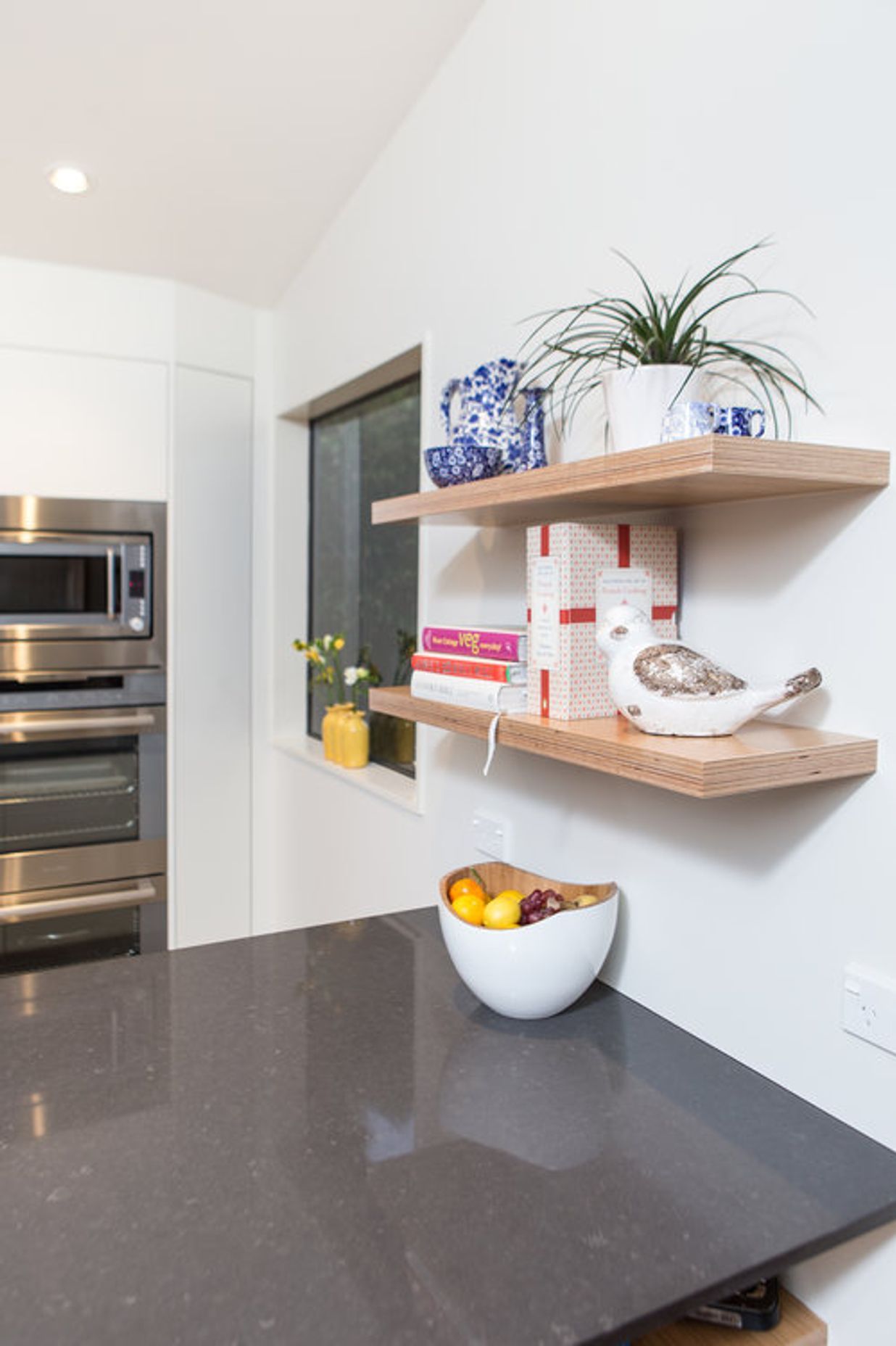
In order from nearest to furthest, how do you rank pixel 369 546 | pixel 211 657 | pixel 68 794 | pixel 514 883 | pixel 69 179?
pixel 514 883 → pixel 69 179 → pixel 369 546 → pixel 68 794 → pixel 211 657

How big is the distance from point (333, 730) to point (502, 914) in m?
1.35

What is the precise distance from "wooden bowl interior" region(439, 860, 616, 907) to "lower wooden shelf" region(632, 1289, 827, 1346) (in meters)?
0.53

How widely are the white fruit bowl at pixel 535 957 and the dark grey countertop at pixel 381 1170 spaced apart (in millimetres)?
48

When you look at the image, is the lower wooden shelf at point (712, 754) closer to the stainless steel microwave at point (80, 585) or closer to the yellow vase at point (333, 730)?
the yellow vase at point (333, 730)

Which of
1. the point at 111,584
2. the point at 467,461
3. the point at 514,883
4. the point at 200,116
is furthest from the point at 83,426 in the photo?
the point at 514,883

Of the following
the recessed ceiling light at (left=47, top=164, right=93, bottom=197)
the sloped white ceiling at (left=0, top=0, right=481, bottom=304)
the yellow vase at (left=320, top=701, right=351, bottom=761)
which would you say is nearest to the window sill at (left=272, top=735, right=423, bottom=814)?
the yellow vase at (left=320, top=701, right=351, bottom=761)

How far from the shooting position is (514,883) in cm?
161

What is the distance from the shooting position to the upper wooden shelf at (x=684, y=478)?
3.26 ft

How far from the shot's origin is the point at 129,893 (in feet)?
9.30

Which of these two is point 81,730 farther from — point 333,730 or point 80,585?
point 333,730

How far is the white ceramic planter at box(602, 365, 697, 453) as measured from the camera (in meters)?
1.17

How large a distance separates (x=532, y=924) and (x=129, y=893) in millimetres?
1873

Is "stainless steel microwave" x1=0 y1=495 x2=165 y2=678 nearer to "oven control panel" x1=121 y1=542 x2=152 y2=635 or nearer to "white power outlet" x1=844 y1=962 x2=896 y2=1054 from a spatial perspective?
"oven control panel" x1=121 y1=542 x2=152 y2=635

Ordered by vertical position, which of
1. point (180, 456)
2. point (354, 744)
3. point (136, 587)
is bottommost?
point (354, 744)
